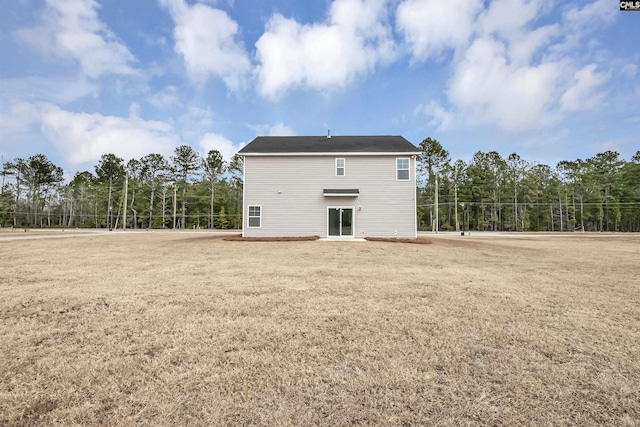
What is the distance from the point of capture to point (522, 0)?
1300 cm

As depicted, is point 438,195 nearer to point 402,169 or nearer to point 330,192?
point 402,169

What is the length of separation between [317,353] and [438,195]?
47.6m

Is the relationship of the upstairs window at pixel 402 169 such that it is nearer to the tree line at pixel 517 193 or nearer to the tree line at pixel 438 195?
the tree line at pixel 438 195

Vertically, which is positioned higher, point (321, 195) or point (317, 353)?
point (321, 195)

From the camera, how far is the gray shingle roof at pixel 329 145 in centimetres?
1808

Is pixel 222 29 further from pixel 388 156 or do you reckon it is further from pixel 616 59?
pixel 616 59

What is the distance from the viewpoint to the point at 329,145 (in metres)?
19.2

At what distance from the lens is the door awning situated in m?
17.3

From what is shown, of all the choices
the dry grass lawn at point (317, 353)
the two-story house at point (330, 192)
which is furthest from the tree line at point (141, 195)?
the dry grass lawn at point (317, 353)

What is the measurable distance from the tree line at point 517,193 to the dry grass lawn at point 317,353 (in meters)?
42.3

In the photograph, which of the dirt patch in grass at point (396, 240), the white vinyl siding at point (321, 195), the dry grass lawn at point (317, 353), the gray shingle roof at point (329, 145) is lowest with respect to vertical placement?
the dry grass lawn at point (317, 353)

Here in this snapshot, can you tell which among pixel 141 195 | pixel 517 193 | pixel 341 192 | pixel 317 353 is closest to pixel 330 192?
pixel 341 192

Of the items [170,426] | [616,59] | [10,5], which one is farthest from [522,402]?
[616,59]

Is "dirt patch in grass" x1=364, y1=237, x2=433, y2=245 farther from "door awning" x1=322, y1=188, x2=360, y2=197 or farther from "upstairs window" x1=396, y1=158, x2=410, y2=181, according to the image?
"upstairs window" x1=396, y1=158, x2=410, y2=181
